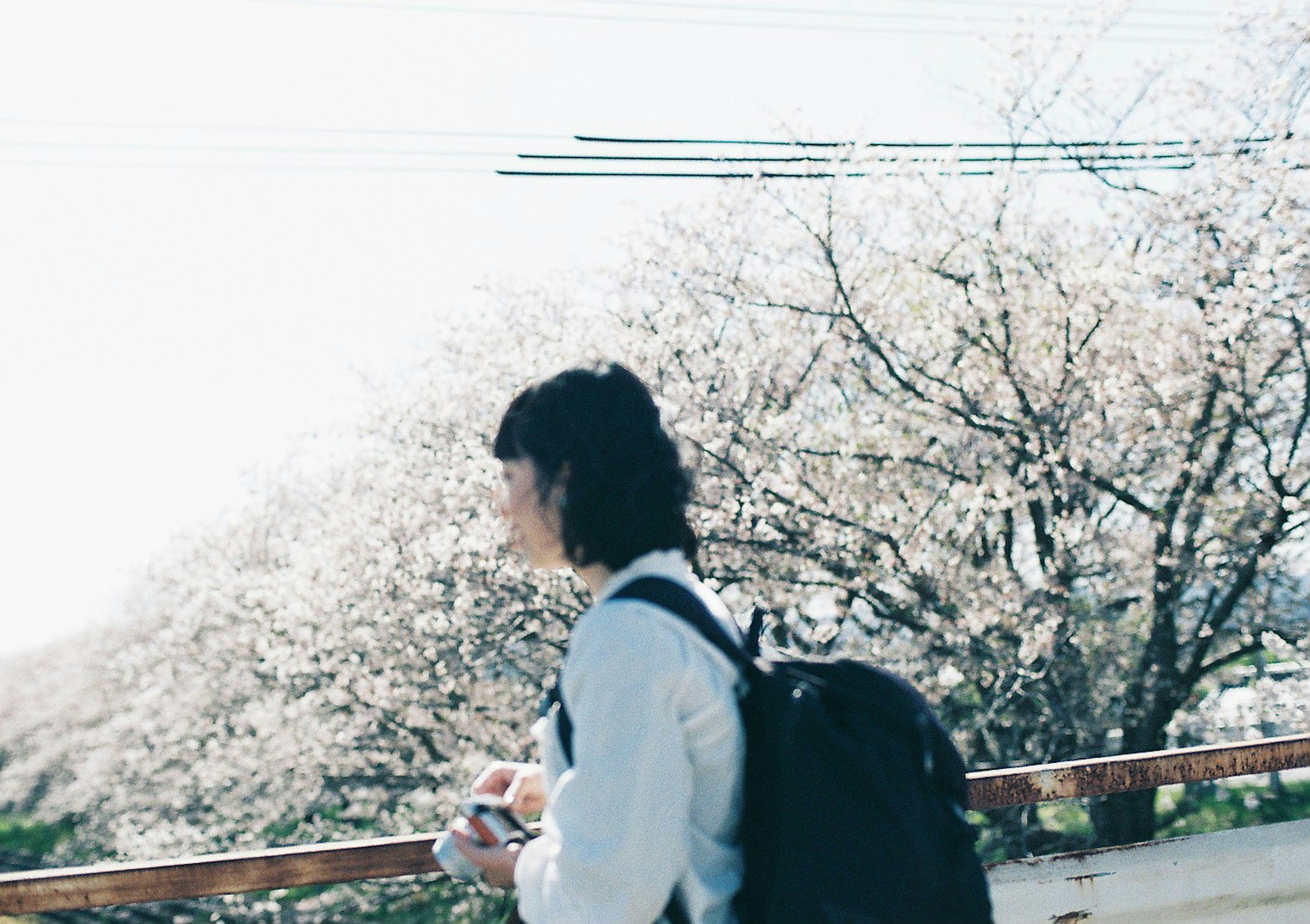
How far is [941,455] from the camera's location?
9.33 m

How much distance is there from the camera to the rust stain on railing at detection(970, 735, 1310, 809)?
2438 millimetres

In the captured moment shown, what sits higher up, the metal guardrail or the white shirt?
the white shirt

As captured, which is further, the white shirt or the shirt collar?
the shirt collar

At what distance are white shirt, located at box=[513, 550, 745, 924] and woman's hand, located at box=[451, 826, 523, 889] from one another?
0.09m

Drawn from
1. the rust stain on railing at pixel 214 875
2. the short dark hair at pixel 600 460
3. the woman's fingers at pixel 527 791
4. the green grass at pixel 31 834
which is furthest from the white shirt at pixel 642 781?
the green grass at pixel 31 834

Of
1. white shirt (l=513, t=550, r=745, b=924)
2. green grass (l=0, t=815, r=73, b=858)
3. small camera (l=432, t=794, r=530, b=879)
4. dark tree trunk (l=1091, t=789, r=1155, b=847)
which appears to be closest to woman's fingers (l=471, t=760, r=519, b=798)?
small camera (l=432, t=794, r=530, b=879)

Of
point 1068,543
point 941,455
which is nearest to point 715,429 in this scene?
point 941,455

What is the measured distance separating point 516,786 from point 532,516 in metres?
0.41

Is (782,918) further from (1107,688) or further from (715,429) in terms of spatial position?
(1107,688)

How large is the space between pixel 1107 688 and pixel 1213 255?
11.6 ft

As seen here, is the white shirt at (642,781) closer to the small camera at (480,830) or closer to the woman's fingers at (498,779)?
the small camera at (480,830)

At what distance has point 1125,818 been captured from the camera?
8.55 meters

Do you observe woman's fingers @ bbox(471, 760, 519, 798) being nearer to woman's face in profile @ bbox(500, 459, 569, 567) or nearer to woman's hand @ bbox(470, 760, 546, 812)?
woman's hand @ bbox(470, 760, 546, 812)

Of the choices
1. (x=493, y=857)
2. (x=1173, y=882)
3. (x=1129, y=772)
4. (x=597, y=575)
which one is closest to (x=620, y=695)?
(x=597, y=575)
